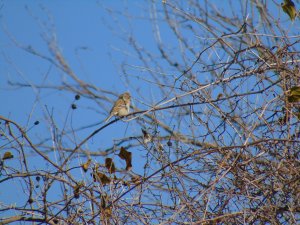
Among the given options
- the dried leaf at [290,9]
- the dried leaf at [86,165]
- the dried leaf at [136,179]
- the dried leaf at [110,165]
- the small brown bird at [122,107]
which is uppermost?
the small brown bird at [122,107]

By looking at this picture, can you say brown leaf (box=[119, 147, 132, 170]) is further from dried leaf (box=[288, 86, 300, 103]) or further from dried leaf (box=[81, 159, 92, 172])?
dried leaf (box=[288, 86, 300, 103])

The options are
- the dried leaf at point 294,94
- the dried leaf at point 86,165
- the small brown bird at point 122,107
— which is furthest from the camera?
the small brown bird at point 122,107

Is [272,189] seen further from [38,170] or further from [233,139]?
[38,170]

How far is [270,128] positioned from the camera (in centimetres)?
360

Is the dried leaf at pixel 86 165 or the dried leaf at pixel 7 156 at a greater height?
the dried leaf at pixel 7 156

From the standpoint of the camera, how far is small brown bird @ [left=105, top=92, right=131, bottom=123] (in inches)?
283

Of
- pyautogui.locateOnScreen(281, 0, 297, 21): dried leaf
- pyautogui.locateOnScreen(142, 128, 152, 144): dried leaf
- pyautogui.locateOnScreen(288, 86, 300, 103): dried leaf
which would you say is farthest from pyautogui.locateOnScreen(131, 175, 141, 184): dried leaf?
pyautogui.locateOnScreen(281, 0, 297, 21): dried leaf

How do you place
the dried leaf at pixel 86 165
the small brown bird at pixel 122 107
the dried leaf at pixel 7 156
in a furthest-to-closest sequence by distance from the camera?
the small brown bird at pixel 122 107
the dried leaf at pixel 7 156
the dried leaf at pixel 86 165

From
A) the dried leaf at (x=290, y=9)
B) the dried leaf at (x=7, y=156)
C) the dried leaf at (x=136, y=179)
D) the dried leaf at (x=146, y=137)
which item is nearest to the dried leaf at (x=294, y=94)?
the dried leaf at (x=290, y=9)

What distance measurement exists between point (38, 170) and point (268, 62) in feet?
4.81

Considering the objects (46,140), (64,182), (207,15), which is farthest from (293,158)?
(46,140)

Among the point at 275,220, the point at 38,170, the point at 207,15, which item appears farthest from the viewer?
the point at 207,15

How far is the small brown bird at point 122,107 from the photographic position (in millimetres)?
7195

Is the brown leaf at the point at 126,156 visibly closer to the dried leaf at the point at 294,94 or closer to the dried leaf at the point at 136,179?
the dried leaf at the point at 136,179
